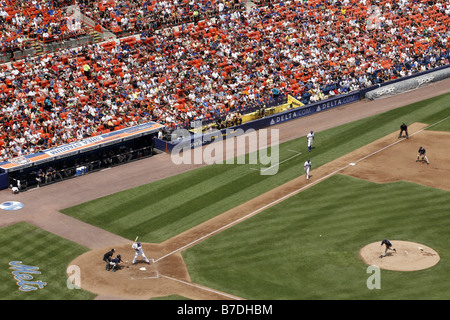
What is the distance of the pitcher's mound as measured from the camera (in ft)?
125

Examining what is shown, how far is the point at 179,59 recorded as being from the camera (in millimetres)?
66500

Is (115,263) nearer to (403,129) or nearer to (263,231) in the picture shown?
(263,231)

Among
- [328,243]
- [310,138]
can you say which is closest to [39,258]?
[328,243]

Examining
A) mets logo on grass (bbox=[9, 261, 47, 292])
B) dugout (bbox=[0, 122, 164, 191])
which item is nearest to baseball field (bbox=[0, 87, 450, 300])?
mets logo on grass (bbox=[9, 261, 47, 292])

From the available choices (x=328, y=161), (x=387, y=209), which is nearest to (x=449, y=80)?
(x=328, y=161)

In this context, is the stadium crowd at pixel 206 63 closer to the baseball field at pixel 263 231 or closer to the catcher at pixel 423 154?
the baseball field at pixel 263 231

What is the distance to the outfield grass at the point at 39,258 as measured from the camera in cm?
3647

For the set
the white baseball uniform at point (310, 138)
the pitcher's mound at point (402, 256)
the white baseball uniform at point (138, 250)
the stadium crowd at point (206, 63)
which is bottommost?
the pitcher's mound at point (402, 256)

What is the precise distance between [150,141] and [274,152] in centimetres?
1001

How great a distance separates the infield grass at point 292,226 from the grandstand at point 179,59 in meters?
9.06

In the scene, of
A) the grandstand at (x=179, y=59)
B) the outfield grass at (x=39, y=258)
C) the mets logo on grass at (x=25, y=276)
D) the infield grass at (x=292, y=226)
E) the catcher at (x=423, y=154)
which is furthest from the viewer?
the grandstand at (x=179, y=59)

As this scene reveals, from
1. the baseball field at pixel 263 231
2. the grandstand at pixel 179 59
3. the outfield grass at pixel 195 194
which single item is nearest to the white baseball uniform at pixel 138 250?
the baseball field at pixel 263 231

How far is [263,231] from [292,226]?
6.19 ft

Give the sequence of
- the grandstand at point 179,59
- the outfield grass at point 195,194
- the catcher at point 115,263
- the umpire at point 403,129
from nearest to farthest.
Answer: the catcher at point 115,263 → the outfield grass at point 195,194 → the grandstand at point 179,59 → the umpire at point 403,129
